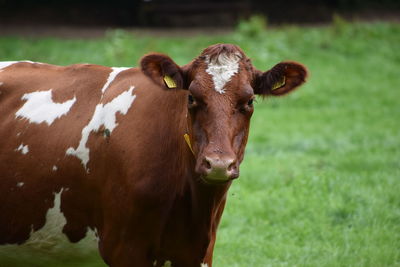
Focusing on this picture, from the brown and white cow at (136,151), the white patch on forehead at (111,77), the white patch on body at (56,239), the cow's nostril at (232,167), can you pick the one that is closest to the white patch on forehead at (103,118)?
the brown and white cow at (136,151)

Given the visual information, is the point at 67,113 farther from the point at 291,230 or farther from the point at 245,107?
the point at 291,230

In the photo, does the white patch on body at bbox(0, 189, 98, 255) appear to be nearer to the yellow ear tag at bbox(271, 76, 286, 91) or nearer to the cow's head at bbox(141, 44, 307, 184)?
the cow's head at bbox(141, 44, 307, 184)

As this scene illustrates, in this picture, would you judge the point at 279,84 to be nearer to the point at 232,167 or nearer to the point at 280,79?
the point at 280,79

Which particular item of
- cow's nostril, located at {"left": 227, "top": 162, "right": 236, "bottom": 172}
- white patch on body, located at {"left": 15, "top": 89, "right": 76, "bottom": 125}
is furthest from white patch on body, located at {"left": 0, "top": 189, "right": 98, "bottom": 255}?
cow's nostril, located at {"left": 227, "top": 162, "right": 236, "bottom": 172}

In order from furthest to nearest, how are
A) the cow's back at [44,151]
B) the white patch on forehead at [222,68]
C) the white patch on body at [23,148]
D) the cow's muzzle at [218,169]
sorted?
the white patch on body at [23,148]
the cow's back at [44,151]
the white patch on forehead at [222,68]
the cow's muzzle at [218,169]

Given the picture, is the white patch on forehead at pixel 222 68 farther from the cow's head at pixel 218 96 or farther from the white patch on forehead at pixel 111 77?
the white patch on forehead at pixel 111 77

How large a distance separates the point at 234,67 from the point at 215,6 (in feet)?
56.2

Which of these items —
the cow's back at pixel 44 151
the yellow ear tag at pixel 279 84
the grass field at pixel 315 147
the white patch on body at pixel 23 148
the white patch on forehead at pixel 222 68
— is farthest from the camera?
the grass field at pixel 315 147

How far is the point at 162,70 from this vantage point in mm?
4094

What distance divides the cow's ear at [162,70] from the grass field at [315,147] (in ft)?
2.83

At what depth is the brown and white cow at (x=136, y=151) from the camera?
12.8ft

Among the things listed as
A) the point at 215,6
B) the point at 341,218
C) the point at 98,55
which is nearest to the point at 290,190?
the point at 341,218

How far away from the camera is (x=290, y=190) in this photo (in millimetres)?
7680

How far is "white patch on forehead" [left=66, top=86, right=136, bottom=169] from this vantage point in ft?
14.0
